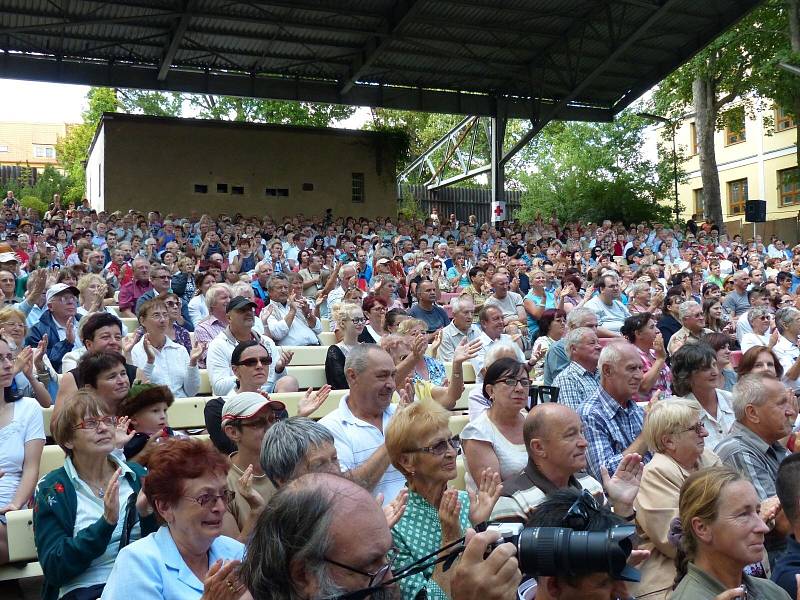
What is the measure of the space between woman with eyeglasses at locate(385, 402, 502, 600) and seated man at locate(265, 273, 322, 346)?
15.1ft

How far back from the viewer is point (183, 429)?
5254mm

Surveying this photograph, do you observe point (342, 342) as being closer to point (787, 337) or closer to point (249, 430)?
point (249, 430)

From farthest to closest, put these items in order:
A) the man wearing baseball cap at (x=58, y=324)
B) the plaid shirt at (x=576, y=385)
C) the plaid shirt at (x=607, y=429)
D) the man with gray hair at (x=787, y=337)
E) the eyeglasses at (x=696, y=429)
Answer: the man with gray hair at (x=787, y=337), the man wearing baseball cap at (x=58, y=324), the plaid shirt at (x=576, y=385), the plaid shirt at (x=607, y=429), the eyeglasses at (x=696, y=429)

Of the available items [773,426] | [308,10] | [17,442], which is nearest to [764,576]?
[773,426]

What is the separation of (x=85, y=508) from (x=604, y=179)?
92.1 feet

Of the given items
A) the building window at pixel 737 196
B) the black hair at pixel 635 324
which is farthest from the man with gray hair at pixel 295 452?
the building window at pixel 737 196

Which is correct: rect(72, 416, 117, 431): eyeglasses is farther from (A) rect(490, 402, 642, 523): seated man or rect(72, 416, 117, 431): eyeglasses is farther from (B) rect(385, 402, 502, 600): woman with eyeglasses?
(A) rect(490, 402, 642, 523): seated man

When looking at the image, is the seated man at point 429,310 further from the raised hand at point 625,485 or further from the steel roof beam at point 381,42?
the steel roof beam at point 381,42

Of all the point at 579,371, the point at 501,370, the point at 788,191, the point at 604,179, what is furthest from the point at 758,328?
the point at 788,191

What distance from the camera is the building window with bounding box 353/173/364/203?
2522cm

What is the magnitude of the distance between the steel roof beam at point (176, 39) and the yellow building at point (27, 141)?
5720cm

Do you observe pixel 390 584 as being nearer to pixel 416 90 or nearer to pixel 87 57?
pixel 87 57

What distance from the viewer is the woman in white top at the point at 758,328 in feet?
27.5

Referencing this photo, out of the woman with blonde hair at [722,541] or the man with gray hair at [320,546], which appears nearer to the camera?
the man with gray hair at [320,546]
